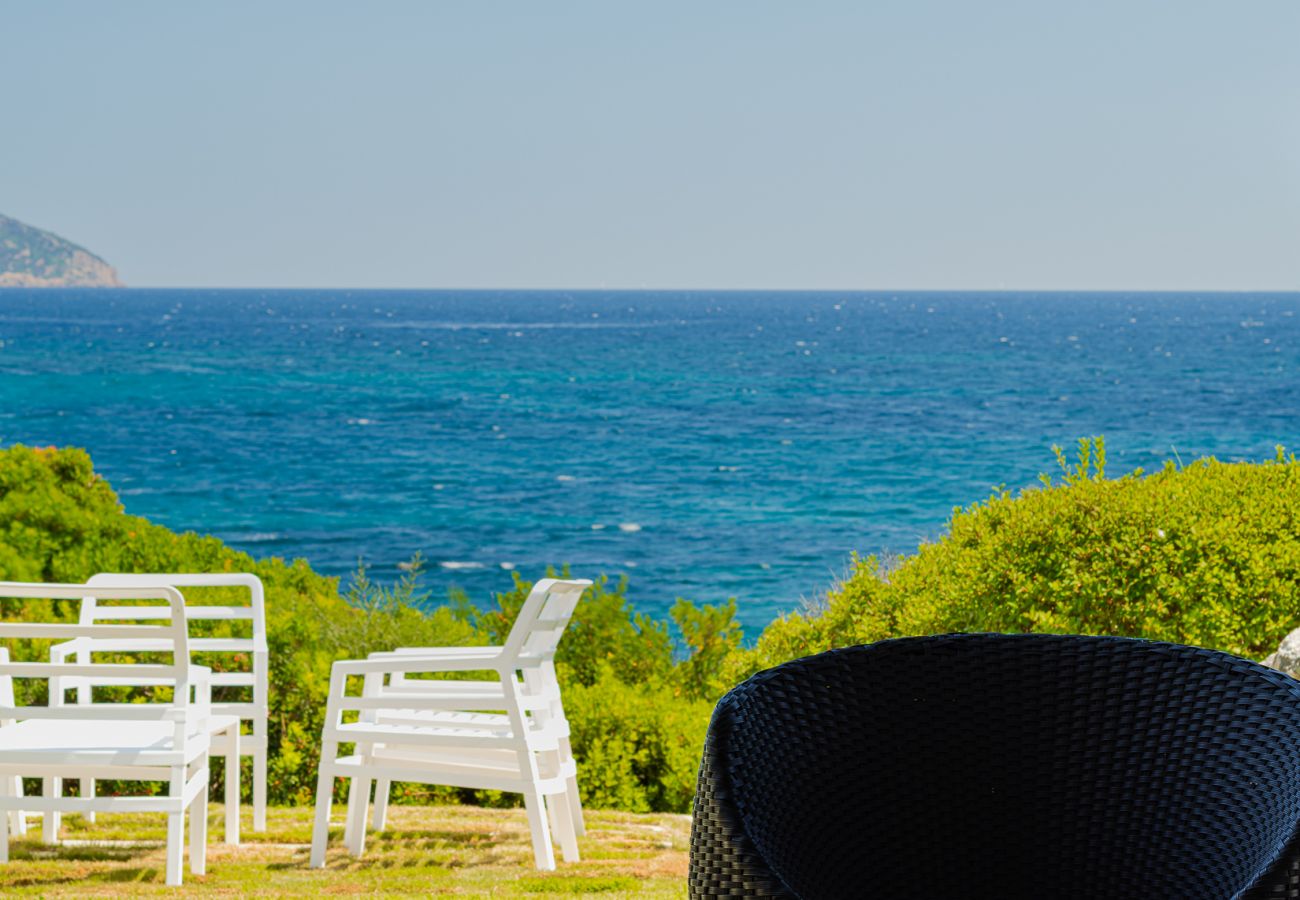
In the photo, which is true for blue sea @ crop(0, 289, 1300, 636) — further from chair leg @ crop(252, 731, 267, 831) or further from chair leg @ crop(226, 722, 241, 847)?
chair leg @ crop(226, 722, 241, 847)

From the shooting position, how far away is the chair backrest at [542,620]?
4410mm

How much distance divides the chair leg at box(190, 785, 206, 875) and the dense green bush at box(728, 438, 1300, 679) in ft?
10.8

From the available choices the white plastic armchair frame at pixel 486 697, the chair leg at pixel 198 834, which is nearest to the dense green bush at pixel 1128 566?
the white plastic armchair frame at pixel 486 697

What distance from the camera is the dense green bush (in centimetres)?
573

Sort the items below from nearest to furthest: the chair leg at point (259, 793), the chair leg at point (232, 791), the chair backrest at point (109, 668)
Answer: the chair backrest at point (109, 668) → the chair leg at point (232, 791) → the chair leg at point (259, 793)

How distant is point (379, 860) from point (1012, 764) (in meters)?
2.81

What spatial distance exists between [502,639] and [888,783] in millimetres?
7183

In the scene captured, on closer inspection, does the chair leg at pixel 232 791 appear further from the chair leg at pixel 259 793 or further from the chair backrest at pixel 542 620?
the chair backrest at pixel 542 620

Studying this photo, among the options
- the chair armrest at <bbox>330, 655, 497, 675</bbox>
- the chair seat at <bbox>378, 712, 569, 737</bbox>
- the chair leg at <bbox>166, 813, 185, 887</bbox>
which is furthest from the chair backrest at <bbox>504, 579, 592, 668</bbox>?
the chair leg at <bbox>166, 813, 185, 887</bbox>

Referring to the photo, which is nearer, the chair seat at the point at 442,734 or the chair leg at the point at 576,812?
the chair seat at the point at 442,734

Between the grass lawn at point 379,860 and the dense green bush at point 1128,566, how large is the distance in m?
1.74

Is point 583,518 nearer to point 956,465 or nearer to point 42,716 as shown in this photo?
point 956,465

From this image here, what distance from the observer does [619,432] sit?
49562 millimetres

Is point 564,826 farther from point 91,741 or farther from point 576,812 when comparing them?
point 91,741
